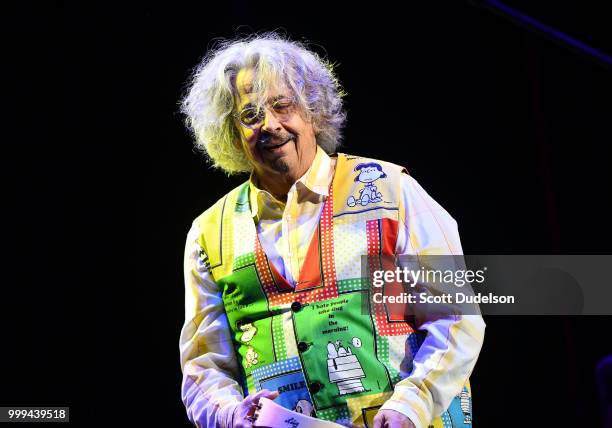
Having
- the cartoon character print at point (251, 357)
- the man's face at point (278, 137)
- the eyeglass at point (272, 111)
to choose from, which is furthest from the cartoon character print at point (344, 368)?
the eyeglass at point (272, 111)

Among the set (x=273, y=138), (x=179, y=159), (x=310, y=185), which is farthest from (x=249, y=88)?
(x=179, y=159)

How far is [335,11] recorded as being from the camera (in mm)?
2865

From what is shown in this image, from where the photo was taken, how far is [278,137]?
210 cm

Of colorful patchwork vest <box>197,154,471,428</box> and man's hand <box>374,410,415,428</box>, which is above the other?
colorful patchwork vest <box>197,154,471,428</box>

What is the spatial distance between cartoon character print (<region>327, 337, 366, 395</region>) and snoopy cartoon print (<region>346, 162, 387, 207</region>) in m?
0.37

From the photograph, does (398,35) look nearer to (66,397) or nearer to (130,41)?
(130,41)

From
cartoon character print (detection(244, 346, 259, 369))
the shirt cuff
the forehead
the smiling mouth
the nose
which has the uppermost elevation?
the forehead

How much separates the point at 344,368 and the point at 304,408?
14cm

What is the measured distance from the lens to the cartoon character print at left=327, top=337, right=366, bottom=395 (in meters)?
1.84

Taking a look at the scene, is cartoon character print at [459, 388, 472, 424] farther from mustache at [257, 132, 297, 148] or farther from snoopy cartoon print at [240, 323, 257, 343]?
mustache at [257, 132, 297, 148]

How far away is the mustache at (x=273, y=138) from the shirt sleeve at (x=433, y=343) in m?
0.35

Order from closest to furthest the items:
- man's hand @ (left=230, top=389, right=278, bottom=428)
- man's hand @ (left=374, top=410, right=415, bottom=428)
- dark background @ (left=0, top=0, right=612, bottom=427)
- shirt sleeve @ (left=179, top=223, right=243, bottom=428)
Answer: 1. man's hand @ (left=374, top=410, right=415, bottom=428)
2. man's hand @ (left=230, top=389, right=278, bottom=428)
3. shirt sleeve @ (left=179, top=223, right=243, bottom=428)
4. dark background @ (left=0, top=0, right=612, bottom=427)

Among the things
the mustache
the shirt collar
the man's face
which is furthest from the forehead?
the shirt collar

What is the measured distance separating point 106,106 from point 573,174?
169cm
